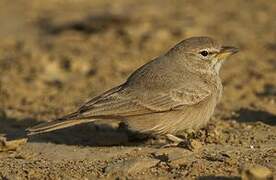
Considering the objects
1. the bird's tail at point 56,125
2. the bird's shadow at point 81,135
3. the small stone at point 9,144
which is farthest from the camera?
the bird's shadow at point 81,135

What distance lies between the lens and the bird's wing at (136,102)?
312 inches

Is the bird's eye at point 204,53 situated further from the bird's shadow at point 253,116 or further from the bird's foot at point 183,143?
the bird's foot at point 183,143

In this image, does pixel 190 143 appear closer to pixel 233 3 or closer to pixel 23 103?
pixel 23 103

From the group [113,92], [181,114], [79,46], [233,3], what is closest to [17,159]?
[113,92]

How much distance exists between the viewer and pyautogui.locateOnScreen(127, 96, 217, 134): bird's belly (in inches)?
317

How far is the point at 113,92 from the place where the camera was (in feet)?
27.0

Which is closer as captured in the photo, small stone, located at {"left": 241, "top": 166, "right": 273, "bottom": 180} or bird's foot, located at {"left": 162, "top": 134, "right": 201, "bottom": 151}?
small stone, located at {"left": 241, "top": 166, "right": 273, "bottom": 180}

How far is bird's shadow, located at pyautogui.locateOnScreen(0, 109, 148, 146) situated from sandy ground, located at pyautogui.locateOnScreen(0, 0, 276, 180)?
0.01 metres

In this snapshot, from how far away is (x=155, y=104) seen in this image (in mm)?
8055

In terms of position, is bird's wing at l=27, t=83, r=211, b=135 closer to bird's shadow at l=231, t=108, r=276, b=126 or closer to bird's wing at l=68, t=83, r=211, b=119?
bird's wing at l=68, t=83, r=211, b=119

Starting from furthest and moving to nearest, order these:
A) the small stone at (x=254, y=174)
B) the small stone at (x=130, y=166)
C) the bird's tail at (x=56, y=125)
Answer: the bird's tail at (x=56, y=125), the small stone at (x=130, y=166), the small stone at (x=254, y=174)

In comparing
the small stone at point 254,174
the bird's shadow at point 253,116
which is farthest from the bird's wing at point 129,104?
the small stone at point 254,174

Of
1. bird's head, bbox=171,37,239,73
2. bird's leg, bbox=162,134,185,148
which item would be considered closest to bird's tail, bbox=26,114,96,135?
bird's leg, bbox=162,134,185,148

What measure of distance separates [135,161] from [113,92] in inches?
45.5
